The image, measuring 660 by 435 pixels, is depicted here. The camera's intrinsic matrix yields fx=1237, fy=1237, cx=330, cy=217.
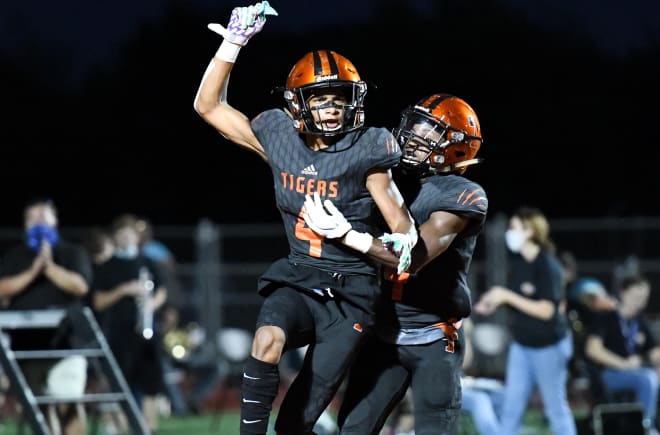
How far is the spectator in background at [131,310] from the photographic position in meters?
10.2

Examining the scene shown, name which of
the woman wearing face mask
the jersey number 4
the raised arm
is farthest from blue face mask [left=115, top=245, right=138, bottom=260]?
the jersey number 4

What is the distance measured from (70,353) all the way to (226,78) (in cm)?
319

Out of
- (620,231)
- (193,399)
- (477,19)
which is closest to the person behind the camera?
(193,399)

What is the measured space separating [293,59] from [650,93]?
9.06 meters

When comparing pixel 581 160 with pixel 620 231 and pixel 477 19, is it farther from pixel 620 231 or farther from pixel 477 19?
pixel 620 231

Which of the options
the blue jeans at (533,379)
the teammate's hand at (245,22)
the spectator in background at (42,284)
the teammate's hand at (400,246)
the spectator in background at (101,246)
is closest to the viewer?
the teammate's hand at (400,246)

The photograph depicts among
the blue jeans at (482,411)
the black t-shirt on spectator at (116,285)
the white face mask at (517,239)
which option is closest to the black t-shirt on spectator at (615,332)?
the blue jeans at (482,411)

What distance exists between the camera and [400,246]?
199 inches

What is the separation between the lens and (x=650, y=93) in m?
30.4

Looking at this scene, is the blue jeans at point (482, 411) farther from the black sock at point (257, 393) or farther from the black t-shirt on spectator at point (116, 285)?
the black sock at point (257, 393)

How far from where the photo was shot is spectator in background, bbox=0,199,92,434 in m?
8.39

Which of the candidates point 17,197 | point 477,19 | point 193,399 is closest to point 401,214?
point 193,399

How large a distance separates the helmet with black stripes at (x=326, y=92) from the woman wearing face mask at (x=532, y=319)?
3.56 metres

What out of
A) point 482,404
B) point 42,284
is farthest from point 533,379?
point 42,284
